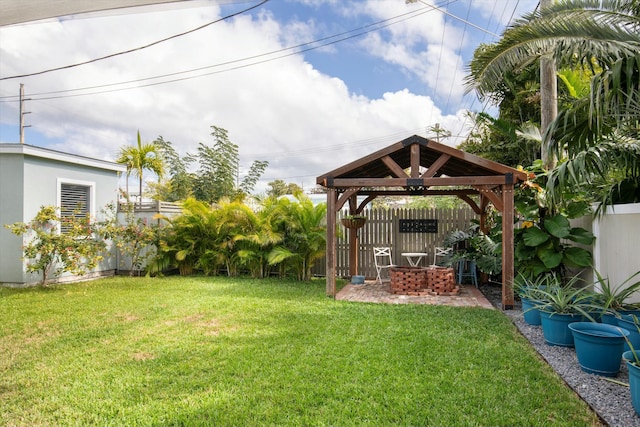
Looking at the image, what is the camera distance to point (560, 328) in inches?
159

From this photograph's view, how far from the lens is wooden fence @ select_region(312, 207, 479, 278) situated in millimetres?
9078

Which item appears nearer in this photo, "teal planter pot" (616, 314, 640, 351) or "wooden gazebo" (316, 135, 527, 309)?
"teal planter pot" (616, 314, 640, 351)

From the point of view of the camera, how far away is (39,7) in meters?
1.10

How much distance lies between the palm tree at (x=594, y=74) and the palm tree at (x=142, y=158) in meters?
13.5

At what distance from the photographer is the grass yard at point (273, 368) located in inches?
105

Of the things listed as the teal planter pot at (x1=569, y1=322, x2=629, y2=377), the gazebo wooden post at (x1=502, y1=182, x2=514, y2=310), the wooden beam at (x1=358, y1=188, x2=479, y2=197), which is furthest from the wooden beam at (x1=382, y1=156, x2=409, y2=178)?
the teal planter pot at (x1=569, y1=322, x2=629, y2=377)

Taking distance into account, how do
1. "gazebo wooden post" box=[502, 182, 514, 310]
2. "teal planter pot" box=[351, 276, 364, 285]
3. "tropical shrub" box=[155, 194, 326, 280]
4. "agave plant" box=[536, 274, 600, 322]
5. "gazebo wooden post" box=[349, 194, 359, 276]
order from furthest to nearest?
"gazebo wooden post" box=[349, 194, 359, 276] < "tropical shrub" box=[155, 194, 326, 280] < "teal planter pot" box=[351, 276, 364, 285] < "gazebo wooden post" box=[502, 182, 514, 310] < "agave plant" box=[536, 274, 600, 322]

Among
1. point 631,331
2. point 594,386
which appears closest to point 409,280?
point 631,331

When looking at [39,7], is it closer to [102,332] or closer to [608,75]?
[608,75]

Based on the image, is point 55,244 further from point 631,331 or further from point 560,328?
point 631,331

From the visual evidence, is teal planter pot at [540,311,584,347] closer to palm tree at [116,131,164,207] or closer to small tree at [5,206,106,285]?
small tree at [5,206,106,285]

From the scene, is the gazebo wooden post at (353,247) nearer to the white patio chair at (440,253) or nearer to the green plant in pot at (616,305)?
the white patio chair at (440,253)

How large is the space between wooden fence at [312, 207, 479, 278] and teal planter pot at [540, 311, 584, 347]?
4968mm

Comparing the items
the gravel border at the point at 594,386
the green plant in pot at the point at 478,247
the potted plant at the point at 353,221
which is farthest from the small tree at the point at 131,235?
the gravel border at the point at 594,386
